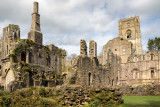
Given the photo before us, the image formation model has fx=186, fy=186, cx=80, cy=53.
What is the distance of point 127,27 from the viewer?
160 ft

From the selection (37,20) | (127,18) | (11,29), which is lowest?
(11,29)

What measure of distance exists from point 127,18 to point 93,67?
3541 centimetres

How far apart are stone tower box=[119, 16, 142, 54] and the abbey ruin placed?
880 cm

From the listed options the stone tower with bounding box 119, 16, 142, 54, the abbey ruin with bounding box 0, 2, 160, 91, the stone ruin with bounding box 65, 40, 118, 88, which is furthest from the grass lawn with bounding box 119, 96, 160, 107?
the stone tower with bounding box 119, 16, 142, 54

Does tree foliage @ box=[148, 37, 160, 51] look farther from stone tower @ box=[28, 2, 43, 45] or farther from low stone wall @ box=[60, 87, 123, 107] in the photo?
low stone wall @ box=[60, 87, 123, 107]

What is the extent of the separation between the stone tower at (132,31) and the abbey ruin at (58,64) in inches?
347

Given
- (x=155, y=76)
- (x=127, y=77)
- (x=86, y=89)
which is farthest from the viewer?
(x=127, y=77)

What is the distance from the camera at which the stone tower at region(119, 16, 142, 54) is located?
46.8m

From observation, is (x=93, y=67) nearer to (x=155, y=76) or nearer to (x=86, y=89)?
(x=86, y=89)

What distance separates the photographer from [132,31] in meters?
47.8

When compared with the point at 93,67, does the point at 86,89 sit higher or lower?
lower

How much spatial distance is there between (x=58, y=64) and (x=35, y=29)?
724 cm

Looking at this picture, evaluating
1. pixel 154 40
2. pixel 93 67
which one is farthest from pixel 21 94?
pixel 154 40

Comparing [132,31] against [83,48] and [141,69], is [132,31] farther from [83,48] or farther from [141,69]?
[83,48]
